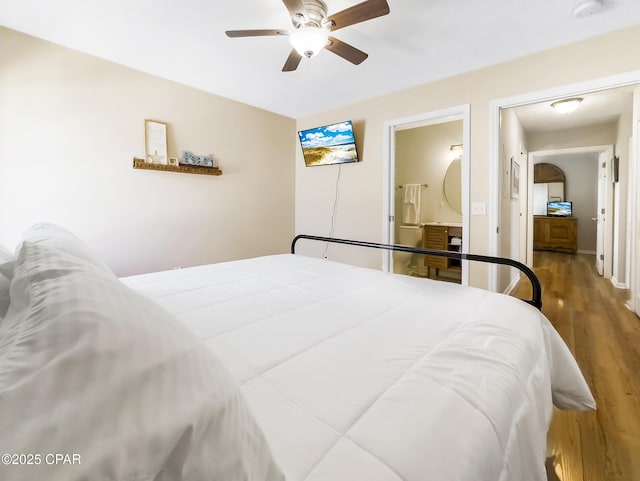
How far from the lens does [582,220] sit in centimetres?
678

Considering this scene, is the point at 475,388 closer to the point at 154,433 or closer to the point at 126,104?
the point at 154,433

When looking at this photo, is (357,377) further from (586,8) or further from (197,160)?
(197,160)

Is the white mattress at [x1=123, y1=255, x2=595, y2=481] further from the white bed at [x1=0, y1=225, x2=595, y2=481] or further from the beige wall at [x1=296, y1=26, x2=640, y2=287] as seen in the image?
the beige wall at [x1=296, y1=26, x2=640, y2=287]

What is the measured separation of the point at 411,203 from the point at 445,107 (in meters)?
1.83

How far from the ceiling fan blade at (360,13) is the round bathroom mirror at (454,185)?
347cm

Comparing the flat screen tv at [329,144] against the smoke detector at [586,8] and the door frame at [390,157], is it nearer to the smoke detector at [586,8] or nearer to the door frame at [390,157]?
the door frame at [390,157]

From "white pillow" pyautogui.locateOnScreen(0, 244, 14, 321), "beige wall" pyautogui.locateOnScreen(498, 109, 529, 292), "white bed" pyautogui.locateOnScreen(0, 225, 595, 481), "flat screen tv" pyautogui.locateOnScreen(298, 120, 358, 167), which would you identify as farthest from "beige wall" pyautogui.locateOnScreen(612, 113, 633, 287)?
"white pillow" pyautogui.locateOnScreen(0, 244, 14, 321)

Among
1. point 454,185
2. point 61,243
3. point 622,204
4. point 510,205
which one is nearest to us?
point 61,243

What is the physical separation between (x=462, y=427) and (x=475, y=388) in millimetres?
141

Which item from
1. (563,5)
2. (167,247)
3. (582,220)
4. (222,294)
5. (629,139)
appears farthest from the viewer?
(582,220)

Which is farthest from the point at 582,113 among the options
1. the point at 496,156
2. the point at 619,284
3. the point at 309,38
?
the point at 309,38

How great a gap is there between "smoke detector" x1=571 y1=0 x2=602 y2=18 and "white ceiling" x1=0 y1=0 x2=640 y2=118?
0.15ft

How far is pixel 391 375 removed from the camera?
78 cm

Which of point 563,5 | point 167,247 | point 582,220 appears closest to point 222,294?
point 167,247
